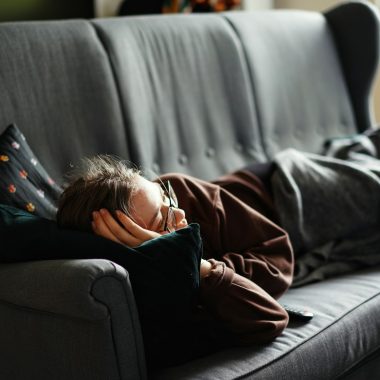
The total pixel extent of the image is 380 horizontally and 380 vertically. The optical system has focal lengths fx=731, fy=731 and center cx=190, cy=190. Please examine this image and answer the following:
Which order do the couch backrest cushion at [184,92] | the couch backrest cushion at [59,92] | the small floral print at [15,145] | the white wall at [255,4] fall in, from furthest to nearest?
1. the white wall at [255,4]
2. the couch backrest cushion at [184,92]
3. the couch backrest cushion at [59,92]
4. the small floral print at [15,145]

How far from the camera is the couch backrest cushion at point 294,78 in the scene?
8.62 ft

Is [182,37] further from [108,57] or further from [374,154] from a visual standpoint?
[374,154]

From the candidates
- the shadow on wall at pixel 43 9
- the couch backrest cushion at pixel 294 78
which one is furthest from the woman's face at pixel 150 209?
the shadow on wall at pixel 43 9

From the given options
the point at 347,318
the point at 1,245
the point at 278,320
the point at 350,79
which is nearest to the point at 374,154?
the point at 350,79

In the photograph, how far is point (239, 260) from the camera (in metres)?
1.67

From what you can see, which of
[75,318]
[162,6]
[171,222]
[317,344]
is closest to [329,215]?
[317,344]

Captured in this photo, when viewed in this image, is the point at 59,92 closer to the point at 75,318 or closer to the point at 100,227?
the point at 100,227

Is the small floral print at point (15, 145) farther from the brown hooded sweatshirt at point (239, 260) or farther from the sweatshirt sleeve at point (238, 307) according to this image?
the sweatshirt sleeve at point (238, 307)

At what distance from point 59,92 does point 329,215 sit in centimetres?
81

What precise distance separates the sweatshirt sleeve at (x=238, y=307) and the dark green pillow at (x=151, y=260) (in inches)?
1.7

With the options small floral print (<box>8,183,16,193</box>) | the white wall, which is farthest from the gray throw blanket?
the white wall

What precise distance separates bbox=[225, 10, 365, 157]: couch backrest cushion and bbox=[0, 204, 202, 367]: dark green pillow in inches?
50.9

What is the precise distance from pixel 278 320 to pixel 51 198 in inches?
24.0

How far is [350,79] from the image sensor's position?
303cm
